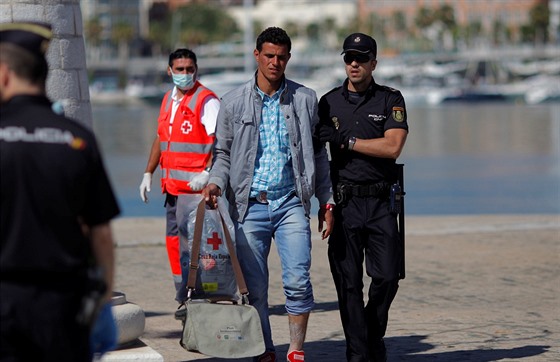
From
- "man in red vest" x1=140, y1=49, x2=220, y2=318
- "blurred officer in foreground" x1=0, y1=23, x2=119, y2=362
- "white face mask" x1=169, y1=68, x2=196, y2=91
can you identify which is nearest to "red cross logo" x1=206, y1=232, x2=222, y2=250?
"man in red vest" x1=140, y1=49, x2=220, y2=318

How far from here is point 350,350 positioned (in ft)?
23.2

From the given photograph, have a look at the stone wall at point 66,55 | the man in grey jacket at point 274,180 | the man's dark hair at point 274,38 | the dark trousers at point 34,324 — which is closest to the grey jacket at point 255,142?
the man in grey jacket at point 274,180

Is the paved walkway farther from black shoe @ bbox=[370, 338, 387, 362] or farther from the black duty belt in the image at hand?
the black duty belt

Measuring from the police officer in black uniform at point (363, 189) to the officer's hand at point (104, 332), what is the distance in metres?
2.74

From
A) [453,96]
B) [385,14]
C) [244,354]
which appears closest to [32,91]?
[244,354]

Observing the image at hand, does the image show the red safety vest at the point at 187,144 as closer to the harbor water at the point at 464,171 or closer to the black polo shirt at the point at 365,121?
the black polo shirt at the point at 365,121

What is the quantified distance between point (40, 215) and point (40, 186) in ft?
0.31

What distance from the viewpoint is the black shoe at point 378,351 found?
714cm

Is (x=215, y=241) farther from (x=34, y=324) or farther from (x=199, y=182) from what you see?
(x=34, y=324)

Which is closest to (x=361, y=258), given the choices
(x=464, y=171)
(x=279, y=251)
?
(x=279, y=251)

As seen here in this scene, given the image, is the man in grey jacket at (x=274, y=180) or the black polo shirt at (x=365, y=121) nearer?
the man in grey jacket at (x=274, y=180)

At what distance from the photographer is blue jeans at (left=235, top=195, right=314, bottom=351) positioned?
6.91 m

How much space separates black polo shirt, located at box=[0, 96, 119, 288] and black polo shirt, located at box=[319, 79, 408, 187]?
122 inches

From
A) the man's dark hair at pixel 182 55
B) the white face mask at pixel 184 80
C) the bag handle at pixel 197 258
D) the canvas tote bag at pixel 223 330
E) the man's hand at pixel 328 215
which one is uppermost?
the man's dark hair at pixel 182 55
